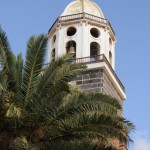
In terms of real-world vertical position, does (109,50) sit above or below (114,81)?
above

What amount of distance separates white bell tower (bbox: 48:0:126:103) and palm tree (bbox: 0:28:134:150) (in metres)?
11.1

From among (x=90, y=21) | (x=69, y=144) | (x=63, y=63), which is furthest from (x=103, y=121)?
(x=90, y=21)

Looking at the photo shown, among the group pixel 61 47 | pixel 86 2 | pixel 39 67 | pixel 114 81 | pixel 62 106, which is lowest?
pixel 62 106

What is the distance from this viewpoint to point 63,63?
675 inches

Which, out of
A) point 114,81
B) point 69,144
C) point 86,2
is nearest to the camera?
point 69,144

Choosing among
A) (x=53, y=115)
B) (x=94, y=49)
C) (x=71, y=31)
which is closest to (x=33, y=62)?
(x=53, y=115)

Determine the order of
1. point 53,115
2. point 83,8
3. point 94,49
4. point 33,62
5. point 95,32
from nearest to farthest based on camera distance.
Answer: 1. point 53,115
2. point 33,62
3. point 95,32
4. point 94,49
5. point 83,8

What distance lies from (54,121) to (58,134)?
1.55 feet

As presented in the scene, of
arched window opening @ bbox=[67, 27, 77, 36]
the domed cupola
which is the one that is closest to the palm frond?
the domed cupola

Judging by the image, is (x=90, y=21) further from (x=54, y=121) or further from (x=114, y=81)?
(x=54, y=121)

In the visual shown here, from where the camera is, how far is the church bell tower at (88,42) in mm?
27844

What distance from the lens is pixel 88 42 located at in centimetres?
2959

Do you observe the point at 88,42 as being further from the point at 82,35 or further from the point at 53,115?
the point at 53,115

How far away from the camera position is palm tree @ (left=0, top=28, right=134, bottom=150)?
613 inches
